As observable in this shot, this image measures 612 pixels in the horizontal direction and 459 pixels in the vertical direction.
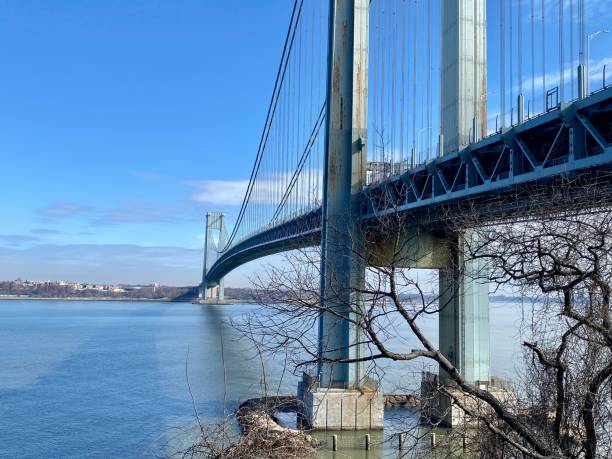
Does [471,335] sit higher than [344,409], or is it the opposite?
[471,335]

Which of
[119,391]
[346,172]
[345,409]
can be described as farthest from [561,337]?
[119,391]

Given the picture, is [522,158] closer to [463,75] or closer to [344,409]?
[463,75]

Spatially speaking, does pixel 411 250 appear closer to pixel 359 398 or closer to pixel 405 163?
pixel 405 163

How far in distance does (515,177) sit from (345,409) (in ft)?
26.8

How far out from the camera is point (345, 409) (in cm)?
1603

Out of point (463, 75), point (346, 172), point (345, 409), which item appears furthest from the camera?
point (346, 172)

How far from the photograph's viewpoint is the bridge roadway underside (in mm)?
8461

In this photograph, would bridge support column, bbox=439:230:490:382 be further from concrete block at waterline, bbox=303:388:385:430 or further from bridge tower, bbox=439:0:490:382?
concrete block at waterline, bbox=303:388:385:430

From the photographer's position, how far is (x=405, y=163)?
16.6m

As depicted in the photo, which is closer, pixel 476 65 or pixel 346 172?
pixel 476 65

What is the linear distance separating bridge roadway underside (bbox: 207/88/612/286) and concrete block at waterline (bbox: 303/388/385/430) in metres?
3.75

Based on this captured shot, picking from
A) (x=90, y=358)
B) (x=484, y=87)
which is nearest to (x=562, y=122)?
(x=484, y=87)

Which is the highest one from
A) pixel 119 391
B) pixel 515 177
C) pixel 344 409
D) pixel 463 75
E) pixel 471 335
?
pixel 463 75

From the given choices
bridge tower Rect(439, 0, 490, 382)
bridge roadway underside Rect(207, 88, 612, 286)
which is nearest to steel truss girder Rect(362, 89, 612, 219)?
bridge roadway underside Rect(207, 88, 612, 286)
